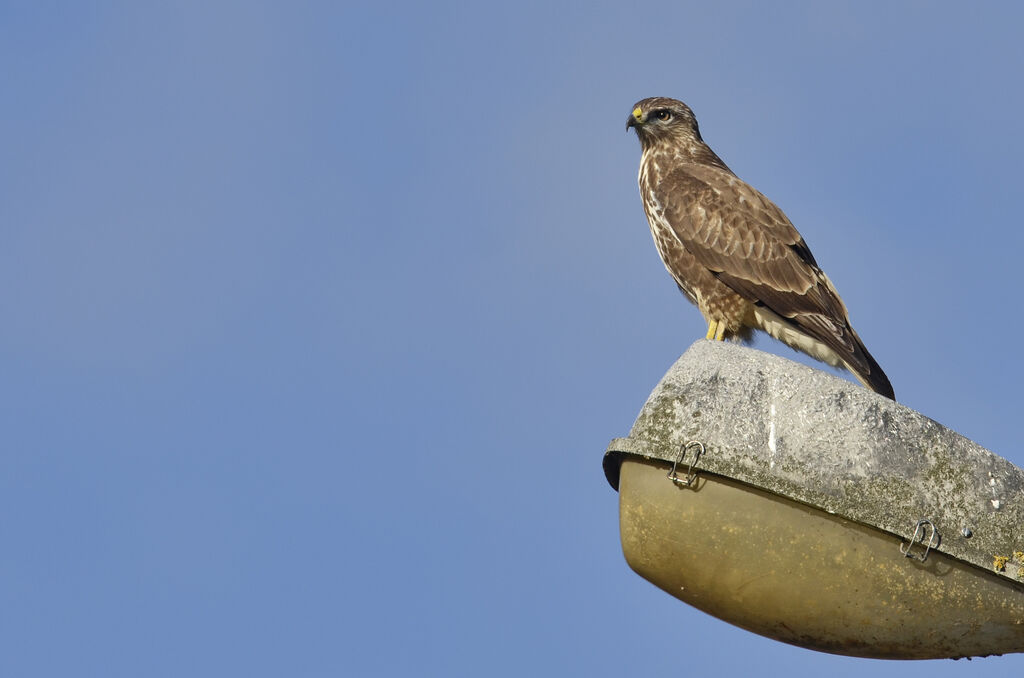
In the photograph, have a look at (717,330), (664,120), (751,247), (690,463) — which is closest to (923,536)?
(690,463)

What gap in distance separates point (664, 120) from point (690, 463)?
5607mm

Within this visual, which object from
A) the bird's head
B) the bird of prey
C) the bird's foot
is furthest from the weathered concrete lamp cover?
the bird's head

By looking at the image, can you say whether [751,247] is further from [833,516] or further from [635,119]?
[833,516]

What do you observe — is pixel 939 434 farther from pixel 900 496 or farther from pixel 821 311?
pixel 821 311

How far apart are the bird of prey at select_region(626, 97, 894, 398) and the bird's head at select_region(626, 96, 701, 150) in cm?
40

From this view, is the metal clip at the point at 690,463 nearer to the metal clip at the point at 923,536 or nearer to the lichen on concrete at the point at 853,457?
the lichen on concrete at the point at 853,457

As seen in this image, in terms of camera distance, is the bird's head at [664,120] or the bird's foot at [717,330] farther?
the bird's head at [664,120]

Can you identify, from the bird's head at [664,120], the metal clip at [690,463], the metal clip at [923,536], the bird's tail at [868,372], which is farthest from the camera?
the bird's head at [664,120]

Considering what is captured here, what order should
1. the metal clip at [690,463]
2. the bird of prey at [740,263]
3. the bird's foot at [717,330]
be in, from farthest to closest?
the bird's foot at [717,330]
the bird of prey at [740,263]
the metal clip at [690,463]

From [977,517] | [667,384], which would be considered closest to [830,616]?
[977,517]

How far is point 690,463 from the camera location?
431cm

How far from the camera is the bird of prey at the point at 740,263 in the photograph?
8125 mm

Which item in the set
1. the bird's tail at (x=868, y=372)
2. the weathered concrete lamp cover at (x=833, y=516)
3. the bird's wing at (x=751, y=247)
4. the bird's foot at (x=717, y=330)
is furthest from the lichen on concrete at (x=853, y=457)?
the bird's foot at (x=717, y=330)

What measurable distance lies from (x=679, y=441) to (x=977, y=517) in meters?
1.01
